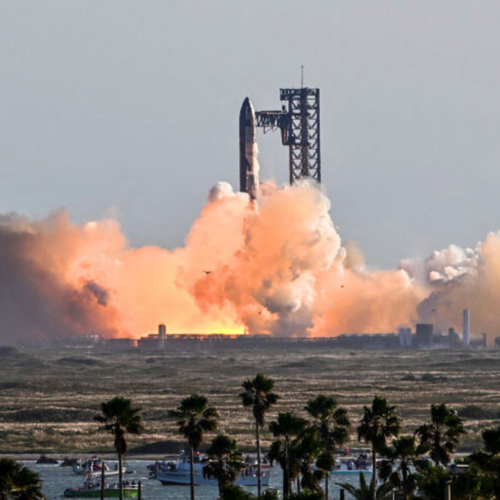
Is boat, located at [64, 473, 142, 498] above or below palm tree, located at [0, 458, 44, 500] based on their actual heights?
below

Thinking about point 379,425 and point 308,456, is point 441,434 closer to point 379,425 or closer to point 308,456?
point 379,425

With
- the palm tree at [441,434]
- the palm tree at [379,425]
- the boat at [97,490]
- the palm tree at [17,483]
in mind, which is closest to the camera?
the palm tree at [17,483]

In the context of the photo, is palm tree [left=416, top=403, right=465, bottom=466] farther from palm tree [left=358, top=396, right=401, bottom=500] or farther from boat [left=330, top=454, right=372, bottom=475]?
boat [left=330, top=454, right=372, bottom=475]

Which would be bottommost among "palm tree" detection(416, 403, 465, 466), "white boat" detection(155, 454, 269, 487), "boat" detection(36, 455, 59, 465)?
"white boat" detection(155, 454, 269, 487)

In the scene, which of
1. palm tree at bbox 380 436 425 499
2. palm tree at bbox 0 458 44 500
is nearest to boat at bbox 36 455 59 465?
palm tree at bbox 380 436 425 499

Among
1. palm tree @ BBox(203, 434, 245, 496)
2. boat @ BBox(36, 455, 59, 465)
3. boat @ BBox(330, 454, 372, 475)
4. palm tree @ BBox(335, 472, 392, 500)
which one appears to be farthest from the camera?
boat @ BBox(36, 455, 59, 465)

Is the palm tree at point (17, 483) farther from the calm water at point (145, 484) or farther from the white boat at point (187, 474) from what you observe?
the white boat at point (187, 474)

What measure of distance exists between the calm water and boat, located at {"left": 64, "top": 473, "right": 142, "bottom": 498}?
0.86 metres

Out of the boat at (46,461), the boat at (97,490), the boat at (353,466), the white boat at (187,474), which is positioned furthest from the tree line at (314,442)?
the boat at (46,461)

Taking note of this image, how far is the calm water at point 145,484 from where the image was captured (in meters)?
137

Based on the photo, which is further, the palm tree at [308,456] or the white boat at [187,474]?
the white boat at [187,474]

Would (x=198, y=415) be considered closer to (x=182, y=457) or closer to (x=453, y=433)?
(x=453, y=433)

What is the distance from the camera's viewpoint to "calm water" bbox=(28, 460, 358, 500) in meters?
137

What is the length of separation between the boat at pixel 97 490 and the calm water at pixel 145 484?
0.86 metres
